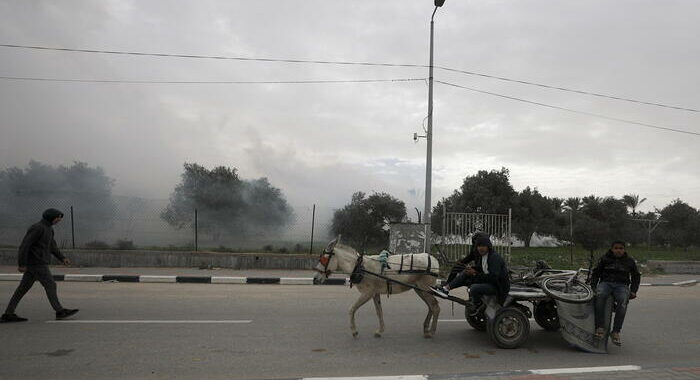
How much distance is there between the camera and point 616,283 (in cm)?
582

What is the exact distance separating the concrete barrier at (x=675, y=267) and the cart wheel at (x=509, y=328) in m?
14.6

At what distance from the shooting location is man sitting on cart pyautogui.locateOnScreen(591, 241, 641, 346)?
562cm

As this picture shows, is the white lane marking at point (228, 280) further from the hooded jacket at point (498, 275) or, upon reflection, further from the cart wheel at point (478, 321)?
the hooded jacket at point (498, 275)

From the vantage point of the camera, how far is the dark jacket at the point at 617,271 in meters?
5.84

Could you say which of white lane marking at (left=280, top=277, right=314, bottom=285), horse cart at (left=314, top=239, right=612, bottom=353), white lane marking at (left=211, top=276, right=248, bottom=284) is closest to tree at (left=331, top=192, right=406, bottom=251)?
white lane marking at (left=280, top=277, right=314, bottom=285)

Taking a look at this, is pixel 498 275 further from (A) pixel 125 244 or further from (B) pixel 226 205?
(B) pixel 226 205

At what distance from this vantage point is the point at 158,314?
7.38m

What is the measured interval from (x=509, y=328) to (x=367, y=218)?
49.6ft

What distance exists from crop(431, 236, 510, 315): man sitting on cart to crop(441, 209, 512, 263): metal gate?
8.43 meters

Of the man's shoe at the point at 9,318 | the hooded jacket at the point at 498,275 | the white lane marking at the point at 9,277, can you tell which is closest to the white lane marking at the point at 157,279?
the white lane marking at the point at 9,277

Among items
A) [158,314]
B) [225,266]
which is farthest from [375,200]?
[158,314]

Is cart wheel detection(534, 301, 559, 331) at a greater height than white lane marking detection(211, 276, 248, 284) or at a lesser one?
greater

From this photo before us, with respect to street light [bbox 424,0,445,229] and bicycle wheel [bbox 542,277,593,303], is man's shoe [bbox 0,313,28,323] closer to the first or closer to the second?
bicycle wheel [bbox 542,277,593,303]

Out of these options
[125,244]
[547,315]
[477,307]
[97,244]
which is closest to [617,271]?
[547,315]
